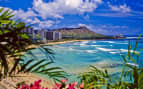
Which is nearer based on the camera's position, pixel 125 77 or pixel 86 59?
pixel 125 77

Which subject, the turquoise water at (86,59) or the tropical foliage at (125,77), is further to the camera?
the turquoise water at (86,59)

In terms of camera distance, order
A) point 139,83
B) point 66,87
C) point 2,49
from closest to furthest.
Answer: point 2,49, point 139,83, point 66,87

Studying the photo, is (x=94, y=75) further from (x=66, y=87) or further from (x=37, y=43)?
(x=37, y=43)

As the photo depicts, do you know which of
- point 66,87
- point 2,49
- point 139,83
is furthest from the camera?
point 66,87

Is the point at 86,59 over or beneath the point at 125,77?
beneath

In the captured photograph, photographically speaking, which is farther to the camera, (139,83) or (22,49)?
(139,83)

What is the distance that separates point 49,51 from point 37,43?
0.17ft

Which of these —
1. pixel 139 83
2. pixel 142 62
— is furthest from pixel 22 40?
pixel 142 62

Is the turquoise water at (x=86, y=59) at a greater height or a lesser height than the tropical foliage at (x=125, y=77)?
lesser

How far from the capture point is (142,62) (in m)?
0.85

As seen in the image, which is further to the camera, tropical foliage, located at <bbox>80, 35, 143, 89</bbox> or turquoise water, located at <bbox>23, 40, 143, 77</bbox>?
turquoise water, located at <bbox>23, 40, 143, 77</bbox>

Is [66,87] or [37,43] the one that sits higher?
[37,43]

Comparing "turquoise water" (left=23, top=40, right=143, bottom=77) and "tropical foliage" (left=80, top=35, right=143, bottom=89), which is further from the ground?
"tropical foliage" (left=80, top=35, right=143, bottom=89)

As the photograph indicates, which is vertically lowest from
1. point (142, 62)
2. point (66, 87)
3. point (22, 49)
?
point (66, 87)
